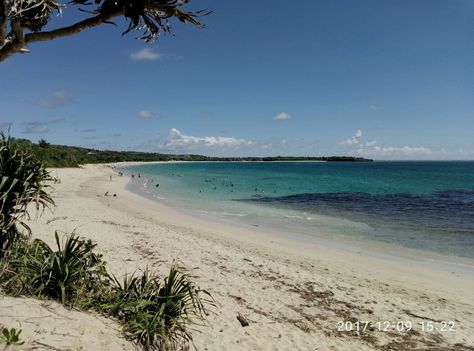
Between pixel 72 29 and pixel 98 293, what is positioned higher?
pixel 72 29

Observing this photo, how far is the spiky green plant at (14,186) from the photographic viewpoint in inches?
207

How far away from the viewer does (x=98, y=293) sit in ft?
17.6

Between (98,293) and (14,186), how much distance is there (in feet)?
6.66

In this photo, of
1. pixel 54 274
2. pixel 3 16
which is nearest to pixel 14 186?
pixel 54 274

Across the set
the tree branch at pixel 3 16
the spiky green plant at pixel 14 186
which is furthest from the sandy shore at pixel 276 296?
the tree branch at pixel 3 16

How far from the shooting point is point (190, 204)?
2762 cm

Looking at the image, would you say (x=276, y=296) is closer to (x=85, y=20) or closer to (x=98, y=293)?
(x=98, y=293)

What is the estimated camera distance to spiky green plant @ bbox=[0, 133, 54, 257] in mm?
5246

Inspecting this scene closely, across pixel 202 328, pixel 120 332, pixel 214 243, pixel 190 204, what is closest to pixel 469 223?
pixel 214 243

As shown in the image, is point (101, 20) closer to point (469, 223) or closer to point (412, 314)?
point (412, 314)

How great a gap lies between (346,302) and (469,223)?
17.5 metres
